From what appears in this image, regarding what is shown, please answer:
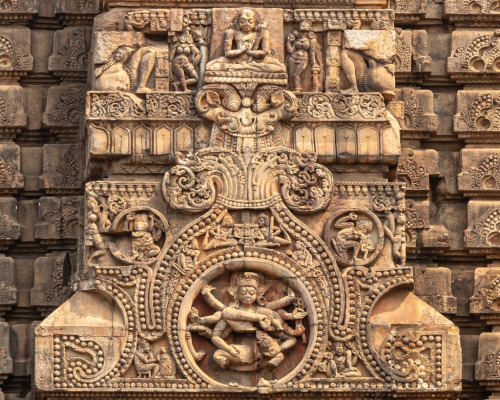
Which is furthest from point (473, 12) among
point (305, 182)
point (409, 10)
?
point (305, 182)

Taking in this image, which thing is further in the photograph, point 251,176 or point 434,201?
point 434,201

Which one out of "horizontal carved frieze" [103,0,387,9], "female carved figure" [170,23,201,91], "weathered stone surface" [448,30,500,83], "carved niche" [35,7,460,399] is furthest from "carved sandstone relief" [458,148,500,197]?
"female carved figure" [170,23,201,91]

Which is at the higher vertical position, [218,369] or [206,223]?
[206,223]

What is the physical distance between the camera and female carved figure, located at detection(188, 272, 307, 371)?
62.6 feet

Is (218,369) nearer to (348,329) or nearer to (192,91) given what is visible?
(348,329)

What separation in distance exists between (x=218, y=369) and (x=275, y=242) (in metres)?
1.19

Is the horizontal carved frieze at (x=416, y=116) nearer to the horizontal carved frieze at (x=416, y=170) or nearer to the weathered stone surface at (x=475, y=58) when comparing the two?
the horizontal carved frieze at (x=416, y=170)

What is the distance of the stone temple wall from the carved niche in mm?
17

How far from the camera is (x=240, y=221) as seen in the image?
19344 millimetres

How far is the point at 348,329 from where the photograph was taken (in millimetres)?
19141

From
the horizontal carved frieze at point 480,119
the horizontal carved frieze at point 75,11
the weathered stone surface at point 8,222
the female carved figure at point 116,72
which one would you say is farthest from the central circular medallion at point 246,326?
the horizontal carved frieze at point 75,11

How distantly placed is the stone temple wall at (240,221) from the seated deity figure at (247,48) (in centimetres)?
2

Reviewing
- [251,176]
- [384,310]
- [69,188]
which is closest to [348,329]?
[384,310]

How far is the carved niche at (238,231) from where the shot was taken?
19.1m
